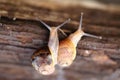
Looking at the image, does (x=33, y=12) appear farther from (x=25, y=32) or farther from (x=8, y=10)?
(x=25, y=32)

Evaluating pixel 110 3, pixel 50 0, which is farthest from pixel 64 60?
pixel 110 3

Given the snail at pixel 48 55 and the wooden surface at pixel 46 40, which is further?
the wooden surface at pixel 46 40

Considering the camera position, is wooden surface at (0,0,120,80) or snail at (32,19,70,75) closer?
snail at (32,19,70,75)

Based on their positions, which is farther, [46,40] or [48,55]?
[46,40]

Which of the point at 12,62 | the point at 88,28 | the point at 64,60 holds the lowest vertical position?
the point at 12,62
